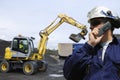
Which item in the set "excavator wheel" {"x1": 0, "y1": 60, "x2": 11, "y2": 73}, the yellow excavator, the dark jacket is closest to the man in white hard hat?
the dark jacket

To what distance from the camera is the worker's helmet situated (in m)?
2.66

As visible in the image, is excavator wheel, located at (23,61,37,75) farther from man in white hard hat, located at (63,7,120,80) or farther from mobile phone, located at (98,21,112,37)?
mobile phone, located at (98,21,112,37)

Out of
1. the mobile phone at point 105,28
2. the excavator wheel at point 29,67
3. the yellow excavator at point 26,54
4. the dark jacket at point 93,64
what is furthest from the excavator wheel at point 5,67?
the mobile phone at point 105,28

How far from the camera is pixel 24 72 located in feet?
76.5

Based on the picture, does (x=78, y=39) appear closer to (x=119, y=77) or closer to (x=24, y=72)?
(x=119, y=77)

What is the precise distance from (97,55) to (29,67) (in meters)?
20.9

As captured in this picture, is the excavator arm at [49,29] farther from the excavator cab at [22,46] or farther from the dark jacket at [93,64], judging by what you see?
the dark jacket at [93,64]

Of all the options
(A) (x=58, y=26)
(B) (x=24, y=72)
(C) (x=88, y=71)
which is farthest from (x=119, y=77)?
(A) (x=58, y=26)

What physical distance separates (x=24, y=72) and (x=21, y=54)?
1.32 m

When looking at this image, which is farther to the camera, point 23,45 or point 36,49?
point 36,49

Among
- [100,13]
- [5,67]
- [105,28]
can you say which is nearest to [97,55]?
[105,28]

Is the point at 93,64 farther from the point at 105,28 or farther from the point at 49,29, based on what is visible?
the point at 49,29

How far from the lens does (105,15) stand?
266 cm

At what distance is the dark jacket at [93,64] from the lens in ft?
8.27
